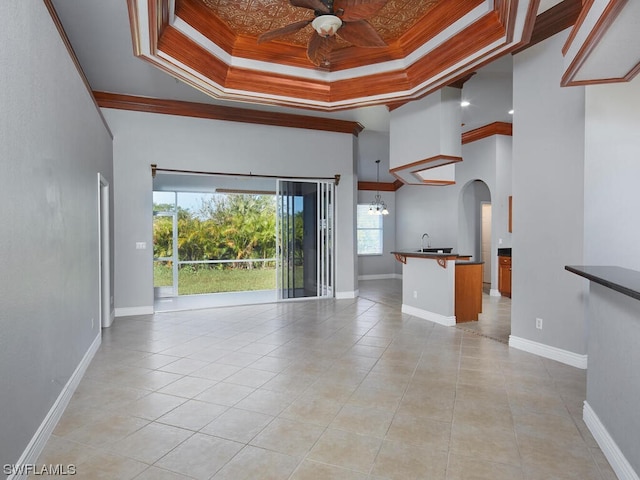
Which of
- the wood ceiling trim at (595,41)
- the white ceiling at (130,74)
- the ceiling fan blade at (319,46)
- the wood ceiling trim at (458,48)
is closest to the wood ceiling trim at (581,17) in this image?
the wood ceiling trim at (595,41)

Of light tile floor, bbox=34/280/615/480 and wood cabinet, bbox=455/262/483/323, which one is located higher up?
wood cabinet, bbox=455/262/483/323

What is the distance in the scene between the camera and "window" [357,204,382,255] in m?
10.6

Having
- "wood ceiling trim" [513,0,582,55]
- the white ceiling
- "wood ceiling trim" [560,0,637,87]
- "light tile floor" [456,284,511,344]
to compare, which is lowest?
"light tile floor" [456,284,511,344]

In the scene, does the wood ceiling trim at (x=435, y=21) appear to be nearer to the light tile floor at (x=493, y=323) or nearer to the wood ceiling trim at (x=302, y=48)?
the wood ceiling trim at (x=302, y=48)

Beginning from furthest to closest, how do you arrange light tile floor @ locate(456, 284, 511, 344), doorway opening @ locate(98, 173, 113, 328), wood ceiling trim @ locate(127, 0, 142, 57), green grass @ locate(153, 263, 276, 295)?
green grass @ locate(153, 263, 276, 295), doorway opening @ locate(98, 173, 113, 328), light tile floor @ locate(456, 284, 511, 344), wood ceiling trim @ locate(127, 0, 142, 57)

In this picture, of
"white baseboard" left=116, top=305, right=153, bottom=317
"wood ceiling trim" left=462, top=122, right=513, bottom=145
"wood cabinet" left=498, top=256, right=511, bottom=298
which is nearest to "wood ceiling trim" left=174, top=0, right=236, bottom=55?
"white baseboard" left=116, top=305, right=153, bottom=317

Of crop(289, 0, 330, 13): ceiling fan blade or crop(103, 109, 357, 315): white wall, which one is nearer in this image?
crop(289, 0, 330, 13): ceiling fan blade

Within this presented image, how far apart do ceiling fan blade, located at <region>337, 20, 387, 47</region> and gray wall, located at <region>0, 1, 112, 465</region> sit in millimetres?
2144

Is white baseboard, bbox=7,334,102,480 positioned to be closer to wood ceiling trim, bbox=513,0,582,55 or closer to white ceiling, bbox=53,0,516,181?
white ceiling, bbox=53,0,516,181

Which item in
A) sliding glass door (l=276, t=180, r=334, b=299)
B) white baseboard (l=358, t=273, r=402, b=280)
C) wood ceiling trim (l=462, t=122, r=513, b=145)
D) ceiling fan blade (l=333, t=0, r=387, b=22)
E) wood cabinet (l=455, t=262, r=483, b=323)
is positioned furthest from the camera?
white baseboard (l=358, t=273, r=402, b=280)

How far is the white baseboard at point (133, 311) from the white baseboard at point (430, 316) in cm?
390

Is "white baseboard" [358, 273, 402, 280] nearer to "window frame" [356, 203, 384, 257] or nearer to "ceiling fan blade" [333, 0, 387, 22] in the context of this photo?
"window frame" [356, 203, 384, 257]

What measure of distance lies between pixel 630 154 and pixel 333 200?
→ 4539 millimetres

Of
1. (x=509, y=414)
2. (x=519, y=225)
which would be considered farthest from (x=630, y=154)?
(x=509, y=414)
